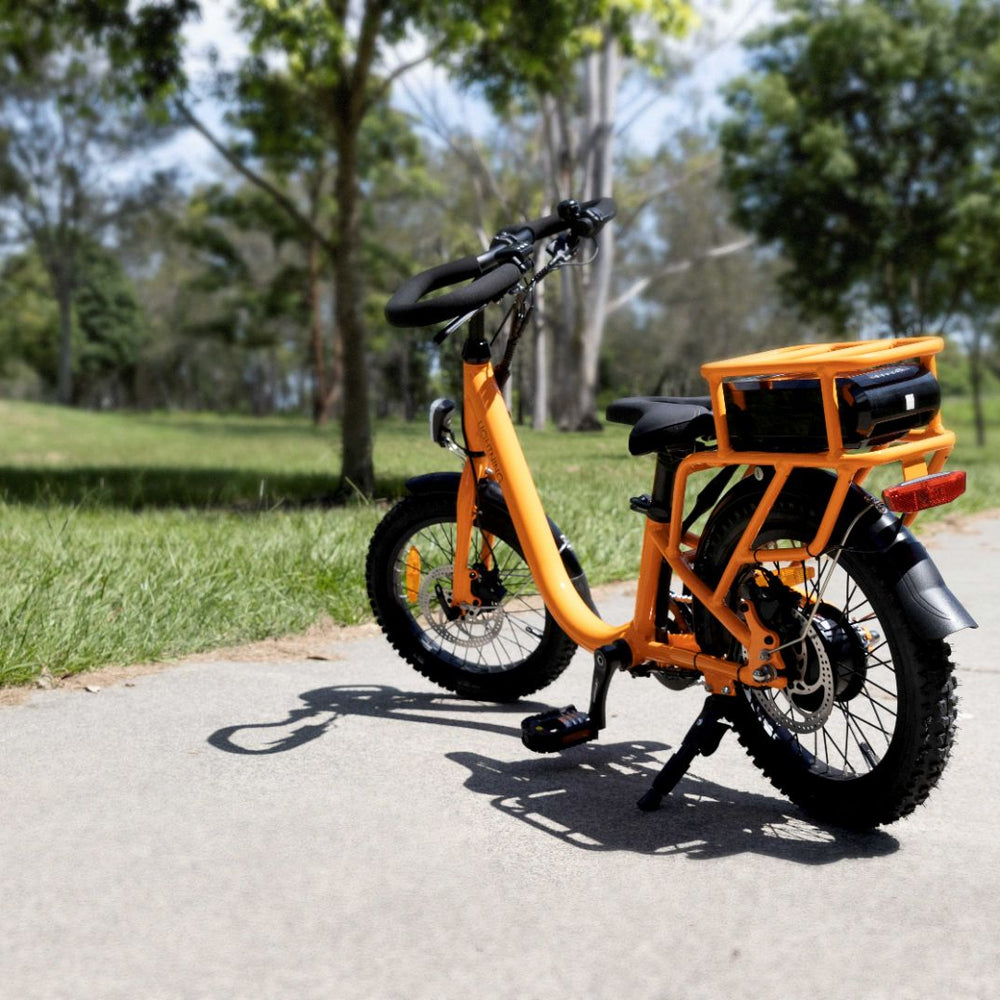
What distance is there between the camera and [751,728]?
3.29 m

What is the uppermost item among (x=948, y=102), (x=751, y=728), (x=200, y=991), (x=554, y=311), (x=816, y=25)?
(x=816, y=25)

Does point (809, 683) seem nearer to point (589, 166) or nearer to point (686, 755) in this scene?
point (686, 755)

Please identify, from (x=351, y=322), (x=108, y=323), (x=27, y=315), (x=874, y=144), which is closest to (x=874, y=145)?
(x=874, y=144)

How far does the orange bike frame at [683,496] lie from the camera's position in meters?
2.86

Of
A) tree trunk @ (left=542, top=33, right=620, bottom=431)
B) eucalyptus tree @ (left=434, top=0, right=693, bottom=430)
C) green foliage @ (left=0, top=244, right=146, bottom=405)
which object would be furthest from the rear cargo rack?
green foliage @ (left=0, top=244, right=146, bottom=405)

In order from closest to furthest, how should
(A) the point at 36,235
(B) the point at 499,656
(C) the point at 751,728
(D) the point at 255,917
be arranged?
(D) the point at 255,917
(C) the point at 751,728
(B) the point at 499,656
(A) the point at 36,235

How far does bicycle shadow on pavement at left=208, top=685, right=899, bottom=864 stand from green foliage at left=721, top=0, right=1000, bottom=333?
62.1 feet

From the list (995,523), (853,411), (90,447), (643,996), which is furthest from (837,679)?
(90,447)

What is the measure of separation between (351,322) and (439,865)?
9427mm

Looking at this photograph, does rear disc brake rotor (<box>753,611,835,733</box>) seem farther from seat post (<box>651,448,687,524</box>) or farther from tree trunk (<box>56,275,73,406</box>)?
tree trunk (<box>56,275,73,406</box>)

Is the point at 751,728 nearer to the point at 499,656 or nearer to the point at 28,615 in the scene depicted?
the point at 499,656

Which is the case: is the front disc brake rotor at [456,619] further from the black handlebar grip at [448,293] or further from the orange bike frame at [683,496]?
the black handlebar grip at [448,293]

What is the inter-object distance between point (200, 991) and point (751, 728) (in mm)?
1563

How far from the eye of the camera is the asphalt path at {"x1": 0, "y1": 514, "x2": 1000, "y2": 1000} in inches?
92.8
